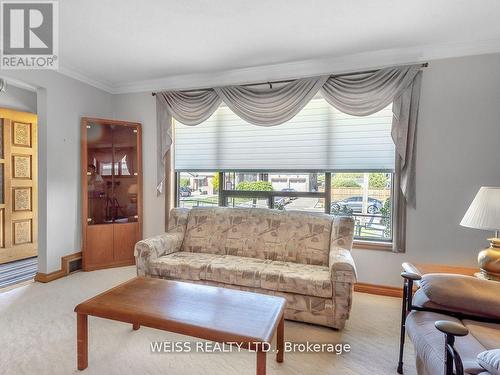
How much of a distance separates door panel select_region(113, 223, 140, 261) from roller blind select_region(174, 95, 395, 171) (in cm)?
105

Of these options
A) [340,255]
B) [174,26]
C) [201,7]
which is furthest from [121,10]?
[340,255]

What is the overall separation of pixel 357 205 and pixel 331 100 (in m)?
1.18

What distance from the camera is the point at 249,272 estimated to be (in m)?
2.33

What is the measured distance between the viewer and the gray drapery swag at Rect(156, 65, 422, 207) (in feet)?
8.89

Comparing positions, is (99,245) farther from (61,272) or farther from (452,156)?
(452,156)

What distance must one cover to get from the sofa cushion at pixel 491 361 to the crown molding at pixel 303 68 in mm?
2634

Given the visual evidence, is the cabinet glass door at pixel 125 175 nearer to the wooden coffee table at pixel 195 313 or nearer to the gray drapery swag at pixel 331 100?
the gray drapery swag at pixel 331 100

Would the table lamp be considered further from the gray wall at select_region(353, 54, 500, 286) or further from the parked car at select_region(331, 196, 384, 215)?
the parked car at select_region(331, 196, 384, 215)

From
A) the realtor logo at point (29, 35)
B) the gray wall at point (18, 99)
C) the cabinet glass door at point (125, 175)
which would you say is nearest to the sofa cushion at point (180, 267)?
the cabinet glass door at point (125, 175)

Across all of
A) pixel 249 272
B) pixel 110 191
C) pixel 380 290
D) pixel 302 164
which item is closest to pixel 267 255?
pixel 249 272

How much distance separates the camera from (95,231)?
3.53 meters

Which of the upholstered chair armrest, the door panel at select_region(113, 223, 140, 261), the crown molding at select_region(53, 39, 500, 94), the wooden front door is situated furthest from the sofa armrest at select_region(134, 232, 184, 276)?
the wooden front door

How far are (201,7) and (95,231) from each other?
2.89 m

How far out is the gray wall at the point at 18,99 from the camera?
366 centimetres
